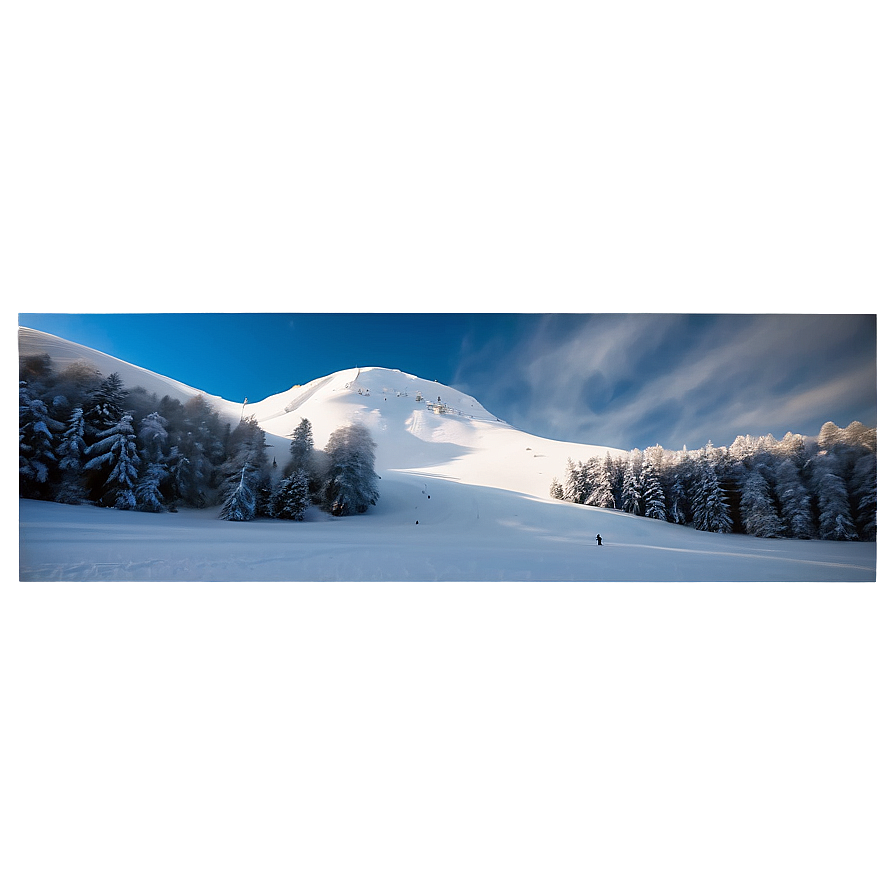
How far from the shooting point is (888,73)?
268cm

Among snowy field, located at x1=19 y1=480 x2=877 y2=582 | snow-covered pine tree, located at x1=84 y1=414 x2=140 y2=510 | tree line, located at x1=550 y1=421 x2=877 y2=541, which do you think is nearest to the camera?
snowy field, located at x1=19 y1=480 x2=877 y2=582

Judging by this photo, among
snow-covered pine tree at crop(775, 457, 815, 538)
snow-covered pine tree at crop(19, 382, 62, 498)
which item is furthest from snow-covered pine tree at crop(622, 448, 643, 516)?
snow-covered pine tree at crop(19, 382, 62, 498)

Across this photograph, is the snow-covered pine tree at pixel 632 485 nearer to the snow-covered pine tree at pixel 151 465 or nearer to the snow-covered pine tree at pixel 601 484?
the snow-covered pine tree at pixel 601 484

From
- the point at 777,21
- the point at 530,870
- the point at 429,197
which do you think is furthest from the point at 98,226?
the point at 530,870

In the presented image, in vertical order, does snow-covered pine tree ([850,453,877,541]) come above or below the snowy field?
above

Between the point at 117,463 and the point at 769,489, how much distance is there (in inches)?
315

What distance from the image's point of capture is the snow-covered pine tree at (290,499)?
5.95m

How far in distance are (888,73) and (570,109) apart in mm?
1699

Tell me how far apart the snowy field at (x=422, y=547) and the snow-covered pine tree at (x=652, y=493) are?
0.37ft

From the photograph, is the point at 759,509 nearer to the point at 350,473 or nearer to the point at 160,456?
the point at 350,473

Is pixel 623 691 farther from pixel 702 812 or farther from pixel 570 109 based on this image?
pixel 570 109

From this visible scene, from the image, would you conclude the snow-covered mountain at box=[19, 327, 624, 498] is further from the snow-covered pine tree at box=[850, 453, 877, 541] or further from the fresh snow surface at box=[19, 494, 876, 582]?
the snow-covered pine tree at box=[850, 453, 877, 541]

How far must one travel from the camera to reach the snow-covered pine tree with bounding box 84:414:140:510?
580cm

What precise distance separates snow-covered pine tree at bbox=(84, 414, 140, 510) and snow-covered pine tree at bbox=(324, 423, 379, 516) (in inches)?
89.7
